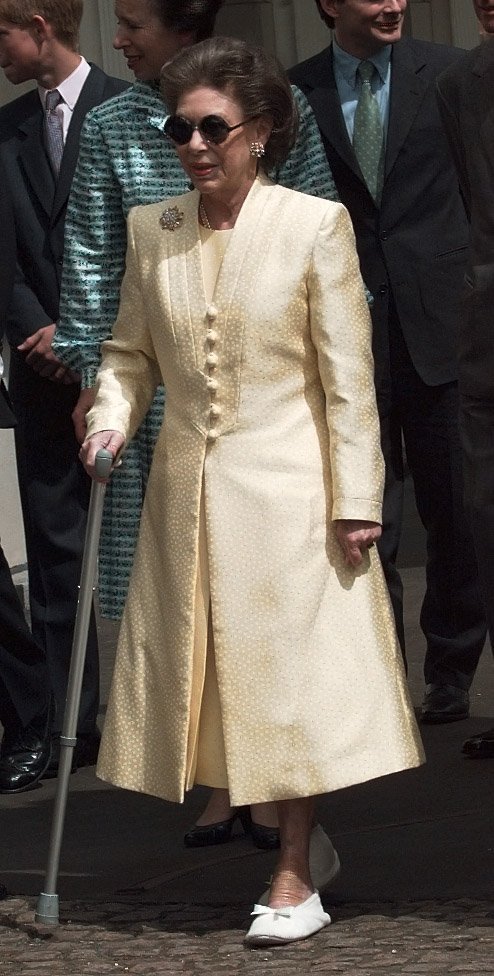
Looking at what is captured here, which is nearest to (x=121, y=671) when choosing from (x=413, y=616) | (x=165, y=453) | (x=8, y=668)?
(x=165, y=453)

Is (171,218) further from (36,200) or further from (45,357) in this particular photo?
(36,200)

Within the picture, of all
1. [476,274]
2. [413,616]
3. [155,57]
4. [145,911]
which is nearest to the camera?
[476,274]

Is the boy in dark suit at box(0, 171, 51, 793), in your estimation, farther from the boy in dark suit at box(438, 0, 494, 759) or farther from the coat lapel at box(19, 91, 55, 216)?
the boy in dark suit at box(438, 0, 494, 759)

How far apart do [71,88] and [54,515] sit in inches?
47.4

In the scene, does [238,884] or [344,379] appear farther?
[238,884]

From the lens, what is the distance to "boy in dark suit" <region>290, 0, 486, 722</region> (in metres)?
5.74

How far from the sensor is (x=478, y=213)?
14.1 ft

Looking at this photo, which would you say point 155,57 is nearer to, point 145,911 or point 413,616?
point 145,911

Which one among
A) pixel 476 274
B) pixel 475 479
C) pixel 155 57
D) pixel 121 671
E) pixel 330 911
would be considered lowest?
pixel 330 911

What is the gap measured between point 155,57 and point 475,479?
57.0 inches

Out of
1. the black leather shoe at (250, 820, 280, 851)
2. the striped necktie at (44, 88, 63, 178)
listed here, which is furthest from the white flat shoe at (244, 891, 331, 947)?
the striped necktie at (44, 88, 63, 178)

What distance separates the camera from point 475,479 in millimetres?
4402

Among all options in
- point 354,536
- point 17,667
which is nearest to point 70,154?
point 17,667

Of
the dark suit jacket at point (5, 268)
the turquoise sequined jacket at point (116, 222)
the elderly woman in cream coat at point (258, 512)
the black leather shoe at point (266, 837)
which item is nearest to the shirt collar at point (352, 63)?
the turquoise sequined jacket at point (116, 222)
